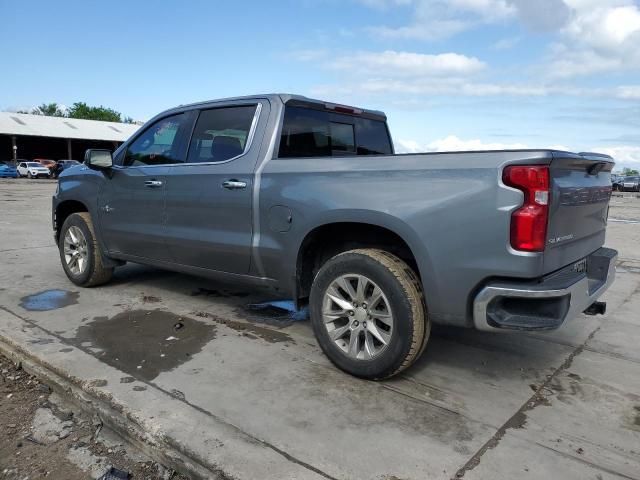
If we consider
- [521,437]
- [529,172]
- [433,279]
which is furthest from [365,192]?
[521,437]

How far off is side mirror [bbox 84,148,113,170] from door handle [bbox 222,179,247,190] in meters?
1.65

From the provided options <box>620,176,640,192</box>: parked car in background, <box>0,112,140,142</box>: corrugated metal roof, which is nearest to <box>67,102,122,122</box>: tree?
<box>0,112,140,142</box>: corrugated metal roof

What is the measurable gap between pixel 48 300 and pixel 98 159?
150 cm

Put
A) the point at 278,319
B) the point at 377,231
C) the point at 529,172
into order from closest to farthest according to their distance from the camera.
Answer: the point at 529,172 → the point at 377,231 → the point at 278,319

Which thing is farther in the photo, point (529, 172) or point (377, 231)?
point (377, 231)

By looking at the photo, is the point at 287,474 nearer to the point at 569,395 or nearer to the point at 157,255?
the point at 569,395

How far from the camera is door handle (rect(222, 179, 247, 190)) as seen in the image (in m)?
3.92

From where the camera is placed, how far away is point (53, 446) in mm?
2805

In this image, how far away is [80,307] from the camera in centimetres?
495

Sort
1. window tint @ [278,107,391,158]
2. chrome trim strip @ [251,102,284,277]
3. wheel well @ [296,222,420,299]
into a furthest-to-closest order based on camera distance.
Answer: window tint @ [278,107,391,158] → chrome trim strip @ [251,102,284,277] → wheel well @ [296,222,420,299]

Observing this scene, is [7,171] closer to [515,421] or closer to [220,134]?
[220,134]

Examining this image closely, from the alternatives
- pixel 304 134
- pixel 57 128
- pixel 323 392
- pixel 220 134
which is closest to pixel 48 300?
pixel 220 134

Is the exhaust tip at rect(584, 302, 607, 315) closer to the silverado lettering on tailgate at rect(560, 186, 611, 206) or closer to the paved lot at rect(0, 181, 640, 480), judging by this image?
the paved lot at rect(0, 181, 640, 480)

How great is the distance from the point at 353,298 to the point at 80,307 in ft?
9.72
